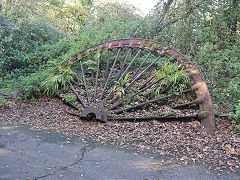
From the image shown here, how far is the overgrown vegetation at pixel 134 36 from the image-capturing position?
6902 mm

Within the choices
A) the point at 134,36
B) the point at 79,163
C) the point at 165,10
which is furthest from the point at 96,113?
the point at 165,10

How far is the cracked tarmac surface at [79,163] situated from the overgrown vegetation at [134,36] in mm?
2669

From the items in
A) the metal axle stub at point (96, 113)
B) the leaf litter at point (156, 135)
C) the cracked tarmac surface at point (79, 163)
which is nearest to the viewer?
the cracked tarmac surface at point (79, 163)

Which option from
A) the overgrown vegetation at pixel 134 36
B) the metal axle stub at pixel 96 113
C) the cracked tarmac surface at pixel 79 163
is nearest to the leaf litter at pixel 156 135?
the metal axle stub at pixel 96 113

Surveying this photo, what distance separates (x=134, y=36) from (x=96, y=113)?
15.8 ft

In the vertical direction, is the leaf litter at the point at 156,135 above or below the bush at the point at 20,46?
A: below

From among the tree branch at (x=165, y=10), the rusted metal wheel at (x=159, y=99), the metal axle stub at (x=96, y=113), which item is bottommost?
the metal axle stub at (x=96, y=113)

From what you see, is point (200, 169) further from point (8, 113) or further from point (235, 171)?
point (8, 113)

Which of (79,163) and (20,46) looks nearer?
(79,163)

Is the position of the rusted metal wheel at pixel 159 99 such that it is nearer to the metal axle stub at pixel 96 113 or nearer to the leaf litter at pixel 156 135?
the metal axle stub at pixel 96 113

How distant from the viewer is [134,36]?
30.0 feet

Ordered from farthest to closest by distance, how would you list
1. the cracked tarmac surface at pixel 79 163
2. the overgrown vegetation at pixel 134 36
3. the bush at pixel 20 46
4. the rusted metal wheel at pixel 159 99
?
the bush at pixel 20 46 < the overgrown vegetation at pixel 134 36 < the rusted metal wheel at pixel 159 99 < the cracked tarmac surface at pixel 79 163

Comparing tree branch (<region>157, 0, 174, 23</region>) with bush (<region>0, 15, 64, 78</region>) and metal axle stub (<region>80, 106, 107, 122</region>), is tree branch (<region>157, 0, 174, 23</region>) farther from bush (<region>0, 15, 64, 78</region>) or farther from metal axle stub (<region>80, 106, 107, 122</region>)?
metal axle stub (<region>80, 106, 107, 122</region>)

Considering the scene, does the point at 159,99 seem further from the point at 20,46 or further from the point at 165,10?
the point at 20,46
